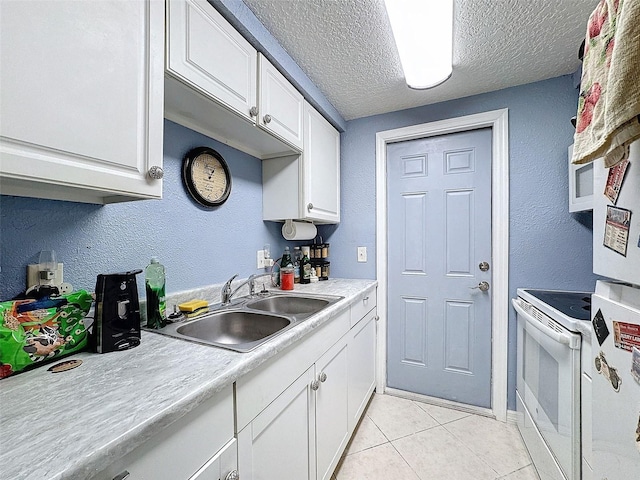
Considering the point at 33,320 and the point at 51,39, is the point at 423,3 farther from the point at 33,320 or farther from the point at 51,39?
the point at 33,320

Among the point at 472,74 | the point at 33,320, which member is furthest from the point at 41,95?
the point at 472,74

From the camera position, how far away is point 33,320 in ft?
2.31

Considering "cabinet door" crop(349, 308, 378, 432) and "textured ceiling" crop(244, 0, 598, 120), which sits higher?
"textured ceiling" crop(244, 0, 598, 120)

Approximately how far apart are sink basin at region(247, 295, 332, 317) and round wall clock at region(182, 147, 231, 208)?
0.61 m

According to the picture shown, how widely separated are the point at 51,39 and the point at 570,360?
6.32 feet

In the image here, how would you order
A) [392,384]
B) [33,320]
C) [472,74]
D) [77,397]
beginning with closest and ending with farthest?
[77,397] → [33,320] → [472,74] → [392,384]

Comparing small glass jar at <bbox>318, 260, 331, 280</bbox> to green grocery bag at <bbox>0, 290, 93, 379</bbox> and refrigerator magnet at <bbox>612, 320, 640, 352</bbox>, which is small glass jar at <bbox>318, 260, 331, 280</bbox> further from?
refrigerator magnet at <bbox>612, 320, 640, 352</bbox>

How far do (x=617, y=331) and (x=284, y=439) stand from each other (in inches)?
40.7

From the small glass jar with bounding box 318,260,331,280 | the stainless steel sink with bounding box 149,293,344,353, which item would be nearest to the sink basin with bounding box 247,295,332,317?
the stainless steel sink with bounding box 149,293,344,353

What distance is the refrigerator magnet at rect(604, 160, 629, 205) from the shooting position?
0.72 meters

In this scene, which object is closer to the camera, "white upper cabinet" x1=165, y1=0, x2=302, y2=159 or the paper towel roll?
"white upper cabinet" x1=165, y1=0, x2=302, y2=159

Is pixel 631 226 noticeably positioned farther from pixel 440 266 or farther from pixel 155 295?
pixel 155 295

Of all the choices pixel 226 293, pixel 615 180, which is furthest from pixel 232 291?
pixel 615 180

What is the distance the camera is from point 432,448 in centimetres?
160
